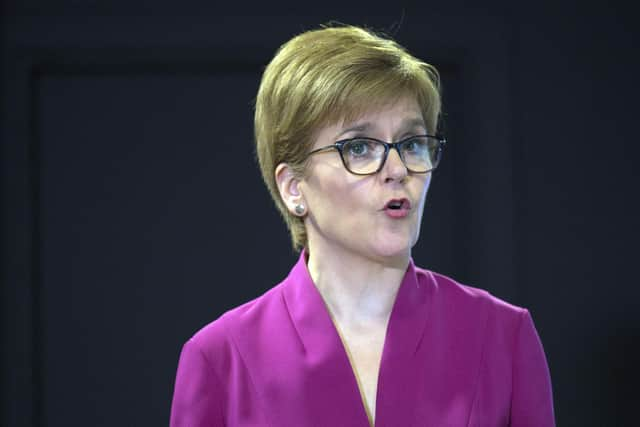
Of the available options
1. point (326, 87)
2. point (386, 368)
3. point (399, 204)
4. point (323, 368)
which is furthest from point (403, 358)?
point (326, 87)

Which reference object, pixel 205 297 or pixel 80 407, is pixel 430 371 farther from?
pixel 80 407

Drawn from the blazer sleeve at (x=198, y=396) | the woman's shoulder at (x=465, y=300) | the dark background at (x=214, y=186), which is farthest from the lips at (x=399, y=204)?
the dark background at (x=214, y=186)

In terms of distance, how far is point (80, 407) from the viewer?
2.55 meters

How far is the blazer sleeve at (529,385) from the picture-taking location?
5.12 feet

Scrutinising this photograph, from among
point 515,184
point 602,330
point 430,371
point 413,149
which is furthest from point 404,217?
point 602,330

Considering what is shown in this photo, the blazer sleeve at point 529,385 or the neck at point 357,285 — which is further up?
the neck at point 357,285

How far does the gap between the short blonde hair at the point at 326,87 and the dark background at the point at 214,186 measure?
95 centimetres

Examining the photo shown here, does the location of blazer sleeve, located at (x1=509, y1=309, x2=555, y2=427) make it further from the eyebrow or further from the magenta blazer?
the eyebrow

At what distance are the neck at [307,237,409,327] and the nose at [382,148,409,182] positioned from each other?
7.0 inches

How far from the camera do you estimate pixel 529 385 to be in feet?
5.14

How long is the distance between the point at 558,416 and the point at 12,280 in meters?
1.62

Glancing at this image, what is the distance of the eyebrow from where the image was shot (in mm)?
1472

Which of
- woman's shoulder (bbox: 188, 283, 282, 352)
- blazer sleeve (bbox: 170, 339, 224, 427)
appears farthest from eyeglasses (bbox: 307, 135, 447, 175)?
blazer sleeve (bbox: 170, 339, 224, 427)

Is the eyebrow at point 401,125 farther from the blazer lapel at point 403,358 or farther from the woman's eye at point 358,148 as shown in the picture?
the blazer lapel at point 403,358
